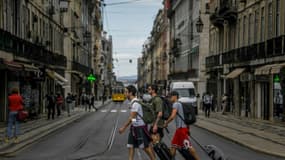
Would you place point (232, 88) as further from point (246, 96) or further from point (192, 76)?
point (192, 76)

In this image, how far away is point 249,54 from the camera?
4472cm

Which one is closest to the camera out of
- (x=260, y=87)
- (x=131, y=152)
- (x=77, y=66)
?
(x=131, y=152)

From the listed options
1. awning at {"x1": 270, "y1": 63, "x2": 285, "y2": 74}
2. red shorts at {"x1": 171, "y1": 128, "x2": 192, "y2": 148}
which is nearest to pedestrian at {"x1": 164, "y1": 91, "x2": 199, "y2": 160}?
red shorts at {"x1": 171, "y1": 128, "x2": 192, "y2": 148}

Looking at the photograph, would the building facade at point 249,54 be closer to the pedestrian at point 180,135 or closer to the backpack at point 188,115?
the backpack at point 188,115

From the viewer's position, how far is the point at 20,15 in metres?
39.4

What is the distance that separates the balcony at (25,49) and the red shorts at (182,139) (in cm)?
1920

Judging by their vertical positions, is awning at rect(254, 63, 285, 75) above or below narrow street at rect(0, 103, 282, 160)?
above

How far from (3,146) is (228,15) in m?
34.4

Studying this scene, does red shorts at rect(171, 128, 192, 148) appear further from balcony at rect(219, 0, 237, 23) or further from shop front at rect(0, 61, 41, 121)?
balcony at rect(219, 0, 237, 23)

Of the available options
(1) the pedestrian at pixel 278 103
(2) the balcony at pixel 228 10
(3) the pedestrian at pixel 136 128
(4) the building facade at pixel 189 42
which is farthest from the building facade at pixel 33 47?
(3) the pedestrian at pixel 136 128

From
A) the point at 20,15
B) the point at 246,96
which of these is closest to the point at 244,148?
the point at 20,15

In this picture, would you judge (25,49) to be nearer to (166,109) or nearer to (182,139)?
(166,109)

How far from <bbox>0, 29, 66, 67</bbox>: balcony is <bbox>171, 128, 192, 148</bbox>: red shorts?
19201 mm

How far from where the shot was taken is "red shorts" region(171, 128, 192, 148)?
46.3 ft
